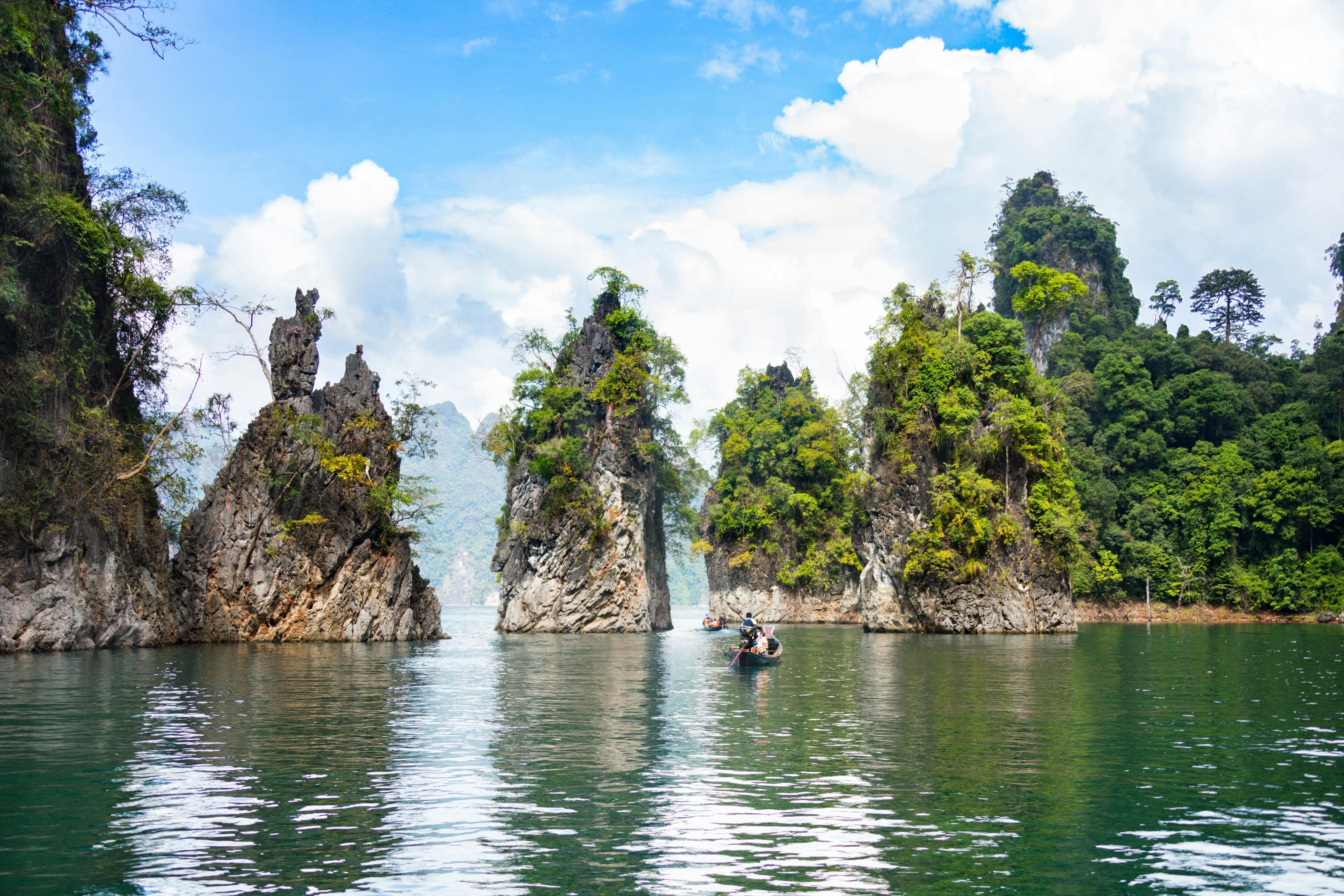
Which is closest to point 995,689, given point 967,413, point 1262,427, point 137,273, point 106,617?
point 967,413

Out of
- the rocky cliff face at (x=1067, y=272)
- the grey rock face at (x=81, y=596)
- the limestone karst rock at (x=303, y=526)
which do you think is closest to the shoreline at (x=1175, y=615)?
the rocky cliff face at (x=1067, y=272)

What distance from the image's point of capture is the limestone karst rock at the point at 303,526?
143 ft

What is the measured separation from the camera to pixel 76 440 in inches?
1377

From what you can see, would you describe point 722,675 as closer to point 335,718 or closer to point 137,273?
point 335,718

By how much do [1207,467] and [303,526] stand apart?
222 feet

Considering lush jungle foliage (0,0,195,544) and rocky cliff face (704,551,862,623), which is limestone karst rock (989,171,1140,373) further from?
lush jungle foliage (0,0,195,544)

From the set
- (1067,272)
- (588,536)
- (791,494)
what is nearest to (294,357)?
(588,536)

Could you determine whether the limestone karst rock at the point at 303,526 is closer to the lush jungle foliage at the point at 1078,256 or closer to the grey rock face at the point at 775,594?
the grey rock face at the point at 775,594

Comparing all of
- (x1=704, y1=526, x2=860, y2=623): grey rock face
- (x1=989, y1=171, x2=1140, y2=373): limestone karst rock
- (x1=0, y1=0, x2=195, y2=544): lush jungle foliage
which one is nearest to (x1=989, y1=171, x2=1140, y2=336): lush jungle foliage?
(x1=989, y1=171, x2=1140, y2=373): limestone karst rock

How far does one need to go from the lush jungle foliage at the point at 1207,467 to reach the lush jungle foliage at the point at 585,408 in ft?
92.3

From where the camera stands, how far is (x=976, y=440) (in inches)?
2029

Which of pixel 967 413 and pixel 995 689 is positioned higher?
pixel 967 413

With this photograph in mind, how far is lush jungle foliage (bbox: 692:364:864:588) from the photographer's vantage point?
79625mm

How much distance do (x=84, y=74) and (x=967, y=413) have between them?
44401 mm
